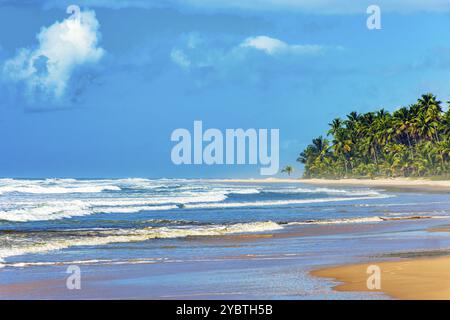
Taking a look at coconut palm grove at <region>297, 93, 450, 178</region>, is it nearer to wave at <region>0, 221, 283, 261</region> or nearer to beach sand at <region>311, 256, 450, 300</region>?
wave at <region>0, 221, 283, 261</region>

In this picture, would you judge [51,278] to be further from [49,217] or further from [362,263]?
[49,217]

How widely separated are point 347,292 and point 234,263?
4645 mm

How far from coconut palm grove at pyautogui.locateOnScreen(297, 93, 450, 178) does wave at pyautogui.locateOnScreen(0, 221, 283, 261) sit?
69.2 meters

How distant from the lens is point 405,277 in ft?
44.4

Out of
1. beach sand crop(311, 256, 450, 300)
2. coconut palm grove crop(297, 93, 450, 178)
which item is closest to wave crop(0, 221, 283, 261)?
beach sand crop(311, 256, 450, 300)

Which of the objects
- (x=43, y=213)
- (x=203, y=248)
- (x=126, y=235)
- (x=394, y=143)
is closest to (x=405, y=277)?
(x=203, y=248)

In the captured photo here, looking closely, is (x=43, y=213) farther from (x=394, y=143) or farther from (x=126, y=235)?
(x=394, y=143)

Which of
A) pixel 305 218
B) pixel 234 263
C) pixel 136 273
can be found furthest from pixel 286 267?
pixel 305 218

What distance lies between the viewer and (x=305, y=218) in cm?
3228

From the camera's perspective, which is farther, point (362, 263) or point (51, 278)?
point (362, 263)

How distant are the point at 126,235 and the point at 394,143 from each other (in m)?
86.7

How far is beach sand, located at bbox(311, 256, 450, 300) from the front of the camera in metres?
11.8
